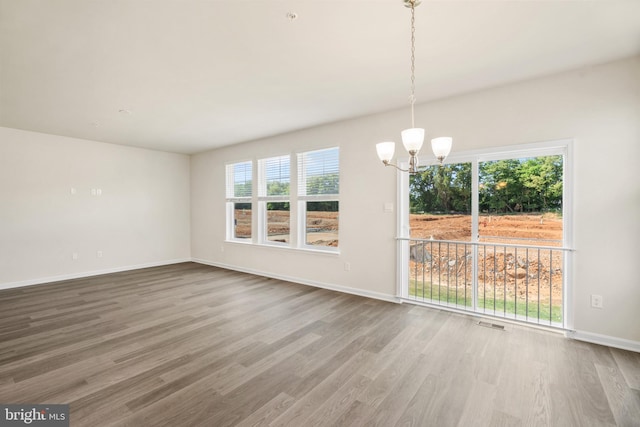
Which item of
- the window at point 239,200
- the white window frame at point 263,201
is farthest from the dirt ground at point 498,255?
the window at point 239,200

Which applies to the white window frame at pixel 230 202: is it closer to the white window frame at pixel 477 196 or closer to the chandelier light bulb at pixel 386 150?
the white window frame at pixel 477 196

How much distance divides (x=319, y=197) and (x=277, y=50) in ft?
8.67

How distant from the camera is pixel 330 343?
2.80 meters

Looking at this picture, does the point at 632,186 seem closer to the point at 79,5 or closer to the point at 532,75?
the point at 532,75

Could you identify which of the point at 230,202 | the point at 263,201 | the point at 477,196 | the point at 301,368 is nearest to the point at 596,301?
the point at 477,196

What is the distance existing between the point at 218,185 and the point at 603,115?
627cm

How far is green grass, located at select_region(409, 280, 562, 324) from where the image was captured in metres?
3.20

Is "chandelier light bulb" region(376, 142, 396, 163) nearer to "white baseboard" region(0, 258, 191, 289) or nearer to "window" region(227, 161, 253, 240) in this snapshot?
→ "window" region(227, 161, 253, 240)

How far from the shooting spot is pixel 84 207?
217 inches

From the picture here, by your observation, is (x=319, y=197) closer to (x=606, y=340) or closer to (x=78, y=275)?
(x=606, y=340)

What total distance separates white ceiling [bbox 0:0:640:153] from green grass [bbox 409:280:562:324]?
2.48 metres

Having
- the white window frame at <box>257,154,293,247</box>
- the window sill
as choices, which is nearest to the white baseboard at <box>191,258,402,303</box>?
the window sill

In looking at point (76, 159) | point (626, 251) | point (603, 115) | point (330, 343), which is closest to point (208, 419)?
point (330, 343)

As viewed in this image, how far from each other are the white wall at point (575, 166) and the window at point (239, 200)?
6.53 ft
